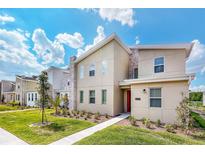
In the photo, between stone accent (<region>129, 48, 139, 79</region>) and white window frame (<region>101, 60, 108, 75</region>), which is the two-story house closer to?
white window frame (<region>101, 60, 108, 75</region>)

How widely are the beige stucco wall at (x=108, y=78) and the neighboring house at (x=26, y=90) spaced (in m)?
12.6

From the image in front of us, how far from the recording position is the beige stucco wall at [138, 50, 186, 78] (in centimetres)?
1107

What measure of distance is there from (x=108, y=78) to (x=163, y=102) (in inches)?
199

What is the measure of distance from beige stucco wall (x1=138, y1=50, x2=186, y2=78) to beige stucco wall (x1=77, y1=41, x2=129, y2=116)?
2.13 meters

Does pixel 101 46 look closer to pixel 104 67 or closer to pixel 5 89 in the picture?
pixel 104 67

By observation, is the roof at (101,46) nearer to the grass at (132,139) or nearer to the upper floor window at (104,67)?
the upper floor window at (104,67)

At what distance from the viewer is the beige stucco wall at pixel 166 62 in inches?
436

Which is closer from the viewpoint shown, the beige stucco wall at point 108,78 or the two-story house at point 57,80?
the beige stucco wall at point 108,78

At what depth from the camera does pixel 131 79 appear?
1230 centimetres

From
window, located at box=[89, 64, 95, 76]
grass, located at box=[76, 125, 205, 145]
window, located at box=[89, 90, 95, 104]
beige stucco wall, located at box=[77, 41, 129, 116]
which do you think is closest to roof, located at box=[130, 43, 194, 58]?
beige stucco wall, located at box=[77, 41, 129, 116]

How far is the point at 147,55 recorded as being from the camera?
12.5 metres

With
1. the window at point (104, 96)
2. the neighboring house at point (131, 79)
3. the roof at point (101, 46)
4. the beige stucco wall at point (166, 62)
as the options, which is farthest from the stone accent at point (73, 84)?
the beige stucco wall at point (166, 62)
